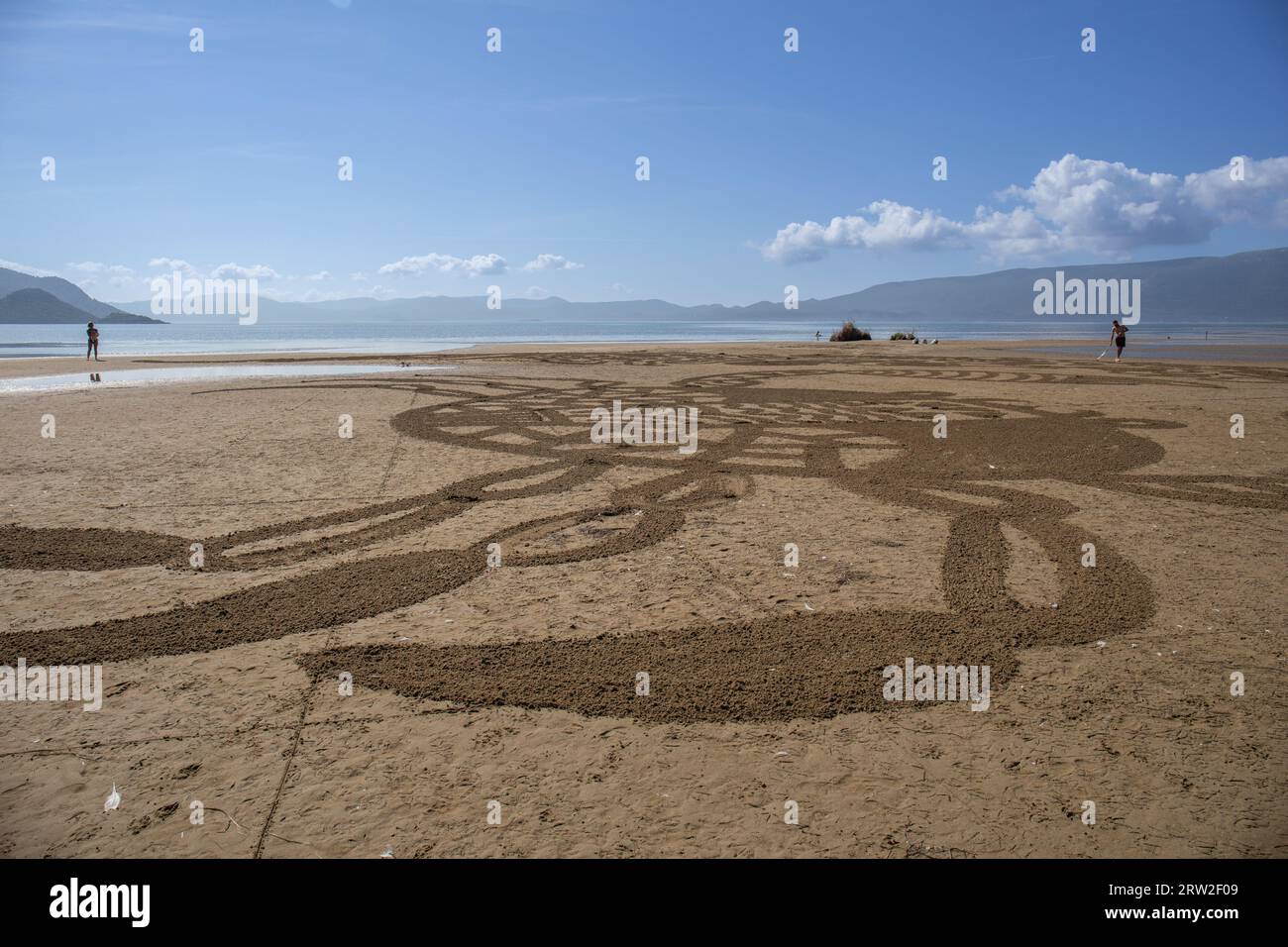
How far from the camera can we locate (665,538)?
744 centimetres

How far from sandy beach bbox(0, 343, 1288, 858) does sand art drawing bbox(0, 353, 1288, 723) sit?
4cm

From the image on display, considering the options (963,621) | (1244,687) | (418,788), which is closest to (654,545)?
(963,621)

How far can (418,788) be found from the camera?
3.45 m

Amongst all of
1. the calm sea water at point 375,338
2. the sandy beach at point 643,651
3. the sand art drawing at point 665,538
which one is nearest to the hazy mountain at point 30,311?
the calm sea water at point 375,338

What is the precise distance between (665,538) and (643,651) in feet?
8.48

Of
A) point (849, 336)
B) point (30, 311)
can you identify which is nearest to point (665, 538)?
point (849, 336)

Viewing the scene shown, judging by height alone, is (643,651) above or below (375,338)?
below

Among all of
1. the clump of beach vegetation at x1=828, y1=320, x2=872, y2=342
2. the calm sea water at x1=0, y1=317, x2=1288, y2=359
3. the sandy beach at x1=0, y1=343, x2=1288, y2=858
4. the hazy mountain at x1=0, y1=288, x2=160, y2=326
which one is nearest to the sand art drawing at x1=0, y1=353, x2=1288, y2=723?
the sandy beach at x1=0, y1=343, x2=1288, y2=858

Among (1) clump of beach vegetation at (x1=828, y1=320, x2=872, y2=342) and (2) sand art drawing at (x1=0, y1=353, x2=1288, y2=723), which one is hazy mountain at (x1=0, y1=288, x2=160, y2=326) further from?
(2) sand art drawing at (x1=0, y1=353, x2=1288, y2=723)

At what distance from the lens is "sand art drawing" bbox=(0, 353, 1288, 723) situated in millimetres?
4527

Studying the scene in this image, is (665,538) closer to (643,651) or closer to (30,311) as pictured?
(643,651)
